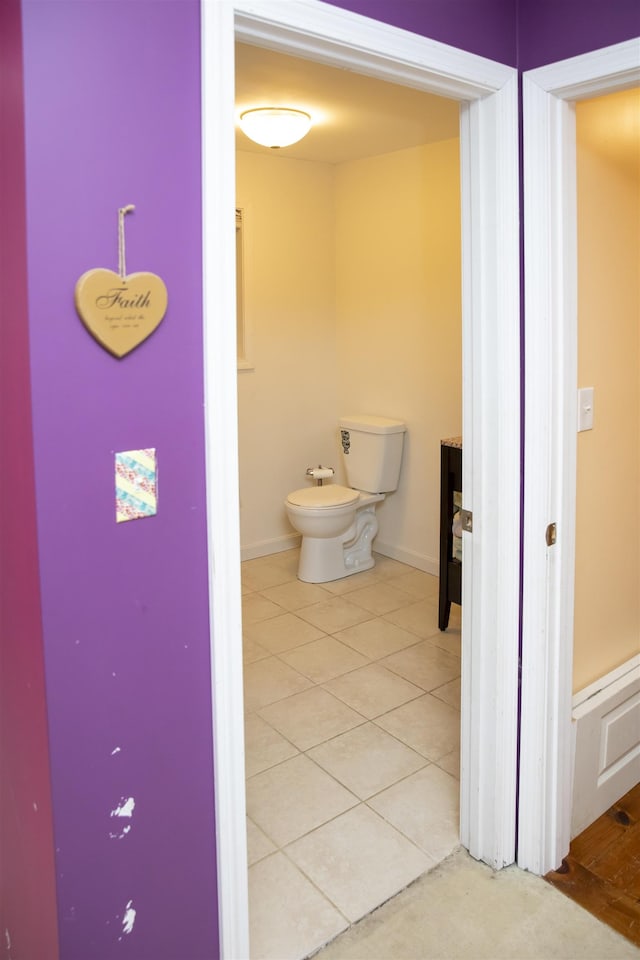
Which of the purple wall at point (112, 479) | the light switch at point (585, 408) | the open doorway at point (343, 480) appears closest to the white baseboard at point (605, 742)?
the open doorway at point (343, 480)

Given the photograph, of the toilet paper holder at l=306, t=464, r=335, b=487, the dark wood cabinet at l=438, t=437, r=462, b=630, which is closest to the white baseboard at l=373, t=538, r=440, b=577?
the toilet paper holder at l=306, t=464, r=335, b=487

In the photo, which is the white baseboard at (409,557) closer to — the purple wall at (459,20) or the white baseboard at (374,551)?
the white baseboard at (374,551)

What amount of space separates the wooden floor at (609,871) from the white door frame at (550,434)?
0.19ft

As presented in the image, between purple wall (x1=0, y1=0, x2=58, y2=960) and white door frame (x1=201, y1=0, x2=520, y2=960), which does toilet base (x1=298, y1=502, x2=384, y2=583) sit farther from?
purple wall (x1=0, y1=0, x2=58, y2=960)

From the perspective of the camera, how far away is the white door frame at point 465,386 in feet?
4.54

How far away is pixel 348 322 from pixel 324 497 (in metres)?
1.14

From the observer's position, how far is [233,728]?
5.01ft

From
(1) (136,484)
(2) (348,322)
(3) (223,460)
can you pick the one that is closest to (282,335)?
(2) (348,322)

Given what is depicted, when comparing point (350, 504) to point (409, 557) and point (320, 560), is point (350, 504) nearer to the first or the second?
point (320, 560)

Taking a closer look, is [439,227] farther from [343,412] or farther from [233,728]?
[233,728]

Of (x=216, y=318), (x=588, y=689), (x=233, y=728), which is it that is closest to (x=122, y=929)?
(x=233, y=728)

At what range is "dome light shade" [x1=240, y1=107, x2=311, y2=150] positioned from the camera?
3217mm

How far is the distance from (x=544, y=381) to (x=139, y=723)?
1192 mm

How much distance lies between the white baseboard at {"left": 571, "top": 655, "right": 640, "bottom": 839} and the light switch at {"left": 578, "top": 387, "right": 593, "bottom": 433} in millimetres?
748
